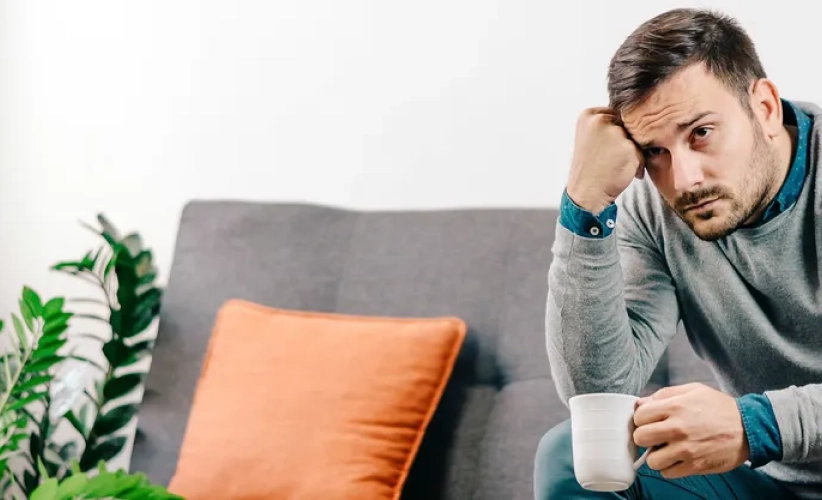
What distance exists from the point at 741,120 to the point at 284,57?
1.27 meters

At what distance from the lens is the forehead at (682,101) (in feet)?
4.08

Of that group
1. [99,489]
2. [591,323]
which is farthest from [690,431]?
[99,489]

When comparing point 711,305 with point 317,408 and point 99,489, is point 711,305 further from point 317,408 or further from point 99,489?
point 99,489

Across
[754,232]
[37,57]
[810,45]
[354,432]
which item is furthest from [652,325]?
[37,57]

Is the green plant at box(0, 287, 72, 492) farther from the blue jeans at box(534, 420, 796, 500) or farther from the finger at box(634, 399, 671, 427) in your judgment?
the finger at box(634, 399, 671, 427)

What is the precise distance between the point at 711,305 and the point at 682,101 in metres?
0.31

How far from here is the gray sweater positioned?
1299mm

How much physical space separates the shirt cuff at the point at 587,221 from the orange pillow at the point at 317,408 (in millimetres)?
516

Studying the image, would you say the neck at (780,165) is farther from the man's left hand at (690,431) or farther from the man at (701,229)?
the man's left hand at (690,431)

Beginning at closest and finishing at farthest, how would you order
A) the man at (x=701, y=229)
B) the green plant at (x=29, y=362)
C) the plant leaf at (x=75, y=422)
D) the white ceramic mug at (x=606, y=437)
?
the white ceramic mug at (x=606, y=437) → the man at (x=701, y=229) → the green plant at (x=29, y=362) → the plant leaf at (x=75, y=422)

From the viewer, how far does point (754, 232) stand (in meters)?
1.33

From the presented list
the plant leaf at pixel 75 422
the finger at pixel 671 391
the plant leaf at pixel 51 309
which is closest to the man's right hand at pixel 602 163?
the finger at pixel 671 391

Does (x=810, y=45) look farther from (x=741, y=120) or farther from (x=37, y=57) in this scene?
(x=37, y=57)

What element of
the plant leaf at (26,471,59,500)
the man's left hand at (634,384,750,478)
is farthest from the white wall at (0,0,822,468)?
the plant leaf at (26,471,59,500)
